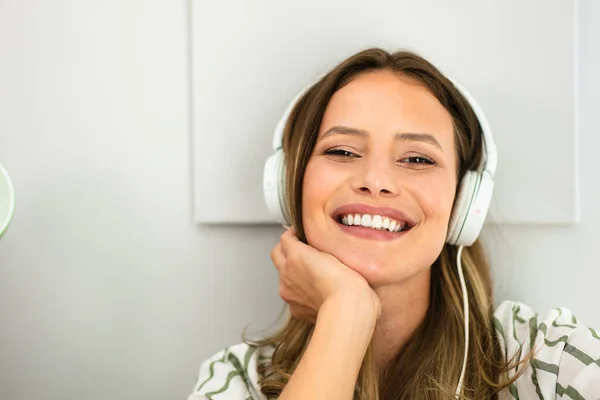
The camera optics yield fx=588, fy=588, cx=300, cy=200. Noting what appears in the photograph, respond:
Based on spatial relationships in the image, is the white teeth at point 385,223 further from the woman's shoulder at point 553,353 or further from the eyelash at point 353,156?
the woman's shoulder at point 553,353

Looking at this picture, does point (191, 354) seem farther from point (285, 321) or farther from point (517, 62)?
point (517, 62)

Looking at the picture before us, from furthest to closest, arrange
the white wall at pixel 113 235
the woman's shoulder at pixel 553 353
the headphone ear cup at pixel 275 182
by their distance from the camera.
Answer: the white wall at pixel 113 235, the headphone ear cup at pixel 275 182, the woman's shoulder at pixel 553 353

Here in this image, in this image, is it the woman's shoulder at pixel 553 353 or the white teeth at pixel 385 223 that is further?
the white teeth at pixel 385 223

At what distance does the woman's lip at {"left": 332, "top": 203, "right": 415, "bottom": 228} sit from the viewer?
109cm

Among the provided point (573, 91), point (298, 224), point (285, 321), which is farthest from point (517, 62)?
point (285, 321)

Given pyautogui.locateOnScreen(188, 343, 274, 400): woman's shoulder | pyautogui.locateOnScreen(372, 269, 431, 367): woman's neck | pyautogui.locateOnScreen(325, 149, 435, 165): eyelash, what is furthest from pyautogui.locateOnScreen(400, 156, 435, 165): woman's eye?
pyautogui.locateOnScreen(188, 343, 274, 400): woman's shoulder

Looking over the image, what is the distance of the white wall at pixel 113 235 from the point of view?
145 centimetres

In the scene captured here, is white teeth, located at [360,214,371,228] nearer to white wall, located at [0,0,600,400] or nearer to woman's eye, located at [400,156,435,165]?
woman's eye, located at [400,156,435,165]

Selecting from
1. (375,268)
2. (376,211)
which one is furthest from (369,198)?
(375,268)

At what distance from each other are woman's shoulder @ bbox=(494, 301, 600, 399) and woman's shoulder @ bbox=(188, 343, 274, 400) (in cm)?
50

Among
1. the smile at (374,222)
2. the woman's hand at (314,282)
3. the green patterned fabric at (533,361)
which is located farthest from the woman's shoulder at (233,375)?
the smile at (374,222)

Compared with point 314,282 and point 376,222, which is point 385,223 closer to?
point 376,222

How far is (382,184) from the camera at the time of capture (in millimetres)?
1076

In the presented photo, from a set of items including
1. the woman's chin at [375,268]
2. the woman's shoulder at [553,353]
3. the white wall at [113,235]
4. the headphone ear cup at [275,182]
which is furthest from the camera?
the white wall at [113,235]
